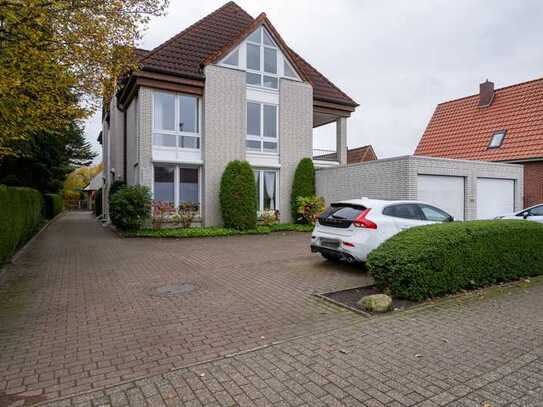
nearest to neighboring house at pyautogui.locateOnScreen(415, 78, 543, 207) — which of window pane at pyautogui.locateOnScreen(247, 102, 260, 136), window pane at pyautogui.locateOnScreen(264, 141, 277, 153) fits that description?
window pane at pyautogui.locateOnScreen(264, 141, 277, 153)

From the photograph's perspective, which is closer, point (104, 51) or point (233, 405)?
point (233, 405)

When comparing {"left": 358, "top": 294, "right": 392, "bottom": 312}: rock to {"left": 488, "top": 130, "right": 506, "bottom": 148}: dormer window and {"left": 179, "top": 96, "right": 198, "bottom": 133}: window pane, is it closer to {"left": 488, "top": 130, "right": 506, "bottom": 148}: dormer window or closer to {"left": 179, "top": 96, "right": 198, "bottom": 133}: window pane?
{"left": 179, "top": 96, "right": 198, "bottom": 133}: window pane

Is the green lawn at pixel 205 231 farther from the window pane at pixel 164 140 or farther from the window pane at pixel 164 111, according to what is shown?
the window pane at pixel 164 111

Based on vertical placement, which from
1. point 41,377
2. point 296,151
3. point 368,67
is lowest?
point 41,377

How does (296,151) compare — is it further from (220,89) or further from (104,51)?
(104,51)

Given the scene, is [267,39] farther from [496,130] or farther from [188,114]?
[496,130]

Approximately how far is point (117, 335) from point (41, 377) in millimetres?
998

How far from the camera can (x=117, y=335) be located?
4.23 m

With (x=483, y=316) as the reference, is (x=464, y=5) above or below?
above

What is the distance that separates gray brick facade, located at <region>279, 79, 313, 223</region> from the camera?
57.1 ft

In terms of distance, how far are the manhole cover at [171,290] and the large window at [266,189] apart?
1037 cm

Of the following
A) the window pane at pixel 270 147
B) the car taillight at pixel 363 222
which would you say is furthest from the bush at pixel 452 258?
the window pane at pixel 270 147

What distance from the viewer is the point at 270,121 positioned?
683 inches

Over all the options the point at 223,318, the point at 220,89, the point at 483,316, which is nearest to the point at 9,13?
the point at 223,318
